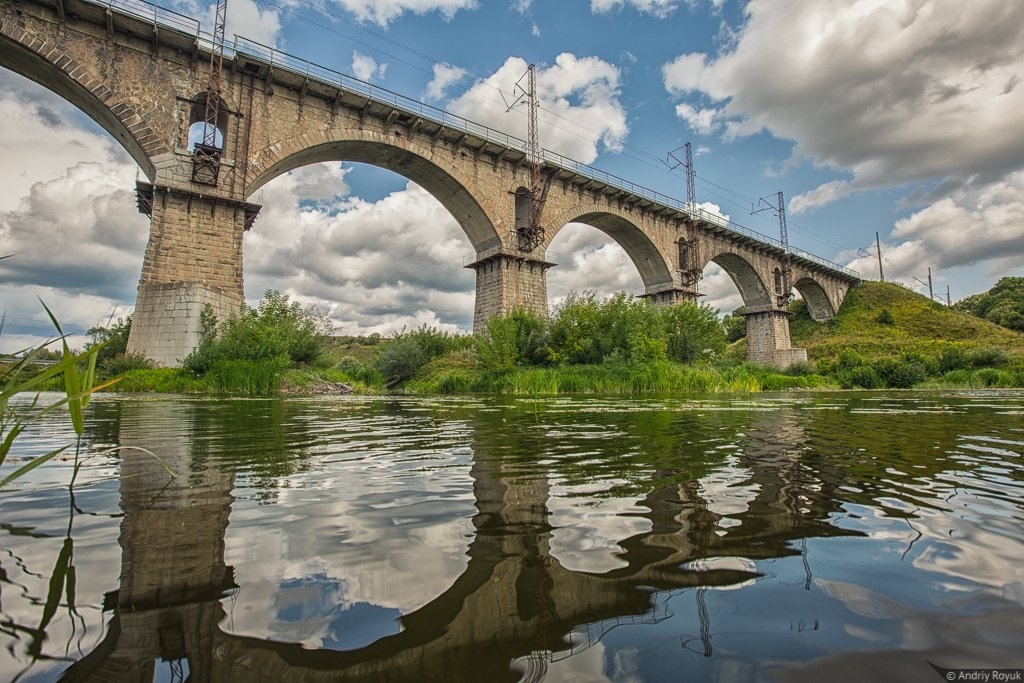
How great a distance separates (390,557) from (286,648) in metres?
0.42

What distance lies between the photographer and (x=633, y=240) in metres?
30.4

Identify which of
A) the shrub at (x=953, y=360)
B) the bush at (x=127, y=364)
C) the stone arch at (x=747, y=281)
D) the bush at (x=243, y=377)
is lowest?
the bush at (x=243, y=377)

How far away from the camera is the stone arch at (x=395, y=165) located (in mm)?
18016

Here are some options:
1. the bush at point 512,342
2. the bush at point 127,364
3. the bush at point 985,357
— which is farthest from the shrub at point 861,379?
the bush at point 127,364

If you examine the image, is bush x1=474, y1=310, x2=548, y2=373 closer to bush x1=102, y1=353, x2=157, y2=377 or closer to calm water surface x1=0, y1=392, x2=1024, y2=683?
bush x1=102, y1=353, x2=157, y2=377

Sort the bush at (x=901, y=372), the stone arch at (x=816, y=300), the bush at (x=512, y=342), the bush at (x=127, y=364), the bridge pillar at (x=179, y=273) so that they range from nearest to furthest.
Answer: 1. the bush at (x=127, y=364)
2. the bridge pillar at (x=179, y=273)
3. the bush at (x=512, y=342)
4. the bush at (x=901, y=372)
5. the stone arch at (x=816, y=300)

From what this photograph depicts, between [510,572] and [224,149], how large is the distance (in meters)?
19.8

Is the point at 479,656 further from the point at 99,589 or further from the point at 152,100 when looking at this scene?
the point at 152,100

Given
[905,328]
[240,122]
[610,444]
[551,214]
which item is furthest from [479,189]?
[905,328]

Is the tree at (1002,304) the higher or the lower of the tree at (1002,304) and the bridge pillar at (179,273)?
the higher

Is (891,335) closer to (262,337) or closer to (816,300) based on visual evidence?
(816,300)

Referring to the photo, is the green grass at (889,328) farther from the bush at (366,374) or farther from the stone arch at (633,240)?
the bush at (366,374)

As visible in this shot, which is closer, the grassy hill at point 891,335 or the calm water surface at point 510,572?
the calm water surface at point 510,572

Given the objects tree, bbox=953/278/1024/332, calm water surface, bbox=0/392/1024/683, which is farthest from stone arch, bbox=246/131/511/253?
tree, bbox=953/278/1024/332
